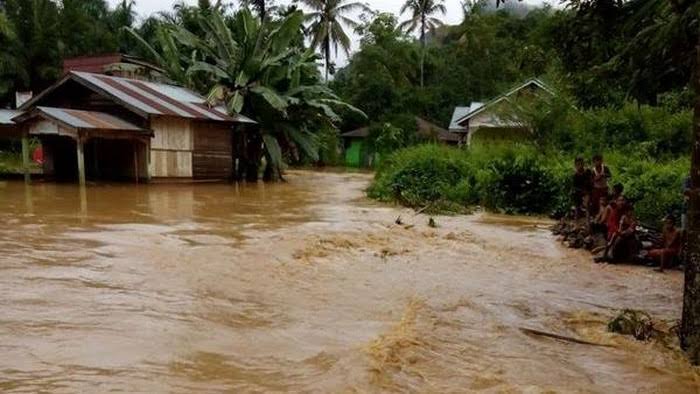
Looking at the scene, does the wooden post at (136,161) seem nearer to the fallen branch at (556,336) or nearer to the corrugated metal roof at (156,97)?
the corrugated metal roof at (156,97)

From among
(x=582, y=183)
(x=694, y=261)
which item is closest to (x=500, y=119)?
(x=582, y=183)

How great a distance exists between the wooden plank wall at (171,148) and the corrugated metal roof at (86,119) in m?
1.02

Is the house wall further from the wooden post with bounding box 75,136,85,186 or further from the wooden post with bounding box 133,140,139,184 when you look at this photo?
the wooden post with bounding box 75,136,85,186

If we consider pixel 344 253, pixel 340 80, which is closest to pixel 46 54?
pixel 340 80

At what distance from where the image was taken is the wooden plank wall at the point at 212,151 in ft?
80.7

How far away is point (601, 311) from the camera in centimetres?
749

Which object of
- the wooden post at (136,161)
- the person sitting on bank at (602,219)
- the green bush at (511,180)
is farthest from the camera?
the wooden post at (136,161)

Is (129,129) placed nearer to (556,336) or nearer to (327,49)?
(556,336)

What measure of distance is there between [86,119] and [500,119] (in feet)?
53.2

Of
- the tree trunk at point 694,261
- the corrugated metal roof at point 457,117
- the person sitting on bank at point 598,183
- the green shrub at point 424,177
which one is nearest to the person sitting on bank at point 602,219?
the person sitting on bank at point 598,183

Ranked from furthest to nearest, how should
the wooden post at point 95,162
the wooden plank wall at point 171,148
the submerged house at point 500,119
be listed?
the submerged house at point 500,119
the wooden post at point 95,162
the wooden plank wall at point 171,148

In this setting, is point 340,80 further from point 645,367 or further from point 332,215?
point 645,367

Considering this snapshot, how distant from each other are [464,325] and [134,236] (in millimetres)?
6594

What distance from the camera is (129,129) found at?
21094 millimetres
